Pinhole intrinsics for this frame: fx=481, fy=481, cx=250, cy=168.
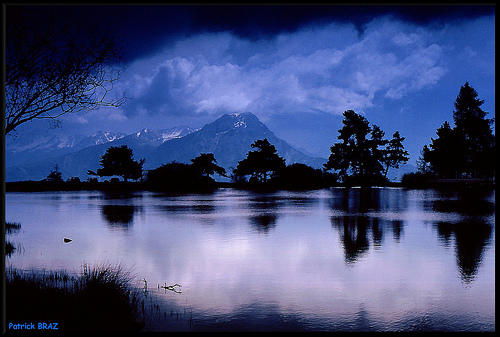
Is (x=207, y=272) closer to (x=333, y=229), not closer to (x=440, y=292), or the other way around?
(x=440, y=292)

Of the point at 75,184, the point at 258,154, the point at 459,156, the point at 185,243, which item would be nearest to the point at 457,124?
the point at 459,156

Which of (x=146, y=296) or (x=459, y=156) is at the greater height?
(x=459, y=156)

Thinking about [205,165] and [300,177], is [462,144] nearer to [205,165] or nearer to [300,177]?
[300,177]

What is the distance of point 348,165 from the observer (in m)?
105


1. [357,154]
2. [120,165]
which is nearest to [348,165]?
[357,154]

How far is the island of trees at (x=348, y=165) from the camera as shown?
93.8 meters

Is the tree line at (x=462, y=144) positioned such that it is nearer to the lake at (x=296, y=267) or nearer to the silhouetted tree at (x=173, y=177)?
the silhouetted tree at (x=173, y=177)

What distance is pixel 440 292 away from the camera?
444 inches

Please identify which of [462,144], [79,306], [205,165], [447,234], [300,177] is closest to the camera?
[79,306]

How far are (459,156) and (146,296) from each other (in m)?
89.2

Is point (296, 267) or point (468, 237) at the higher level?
point (468, 237)

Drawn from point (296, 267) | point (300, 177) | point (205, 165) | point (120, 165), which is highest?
point (120, 165)

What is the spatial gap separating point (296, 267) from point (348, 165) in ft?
303

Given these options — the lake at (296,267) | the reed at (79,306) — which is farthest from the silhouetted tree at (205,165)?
the reed at (79,306)
